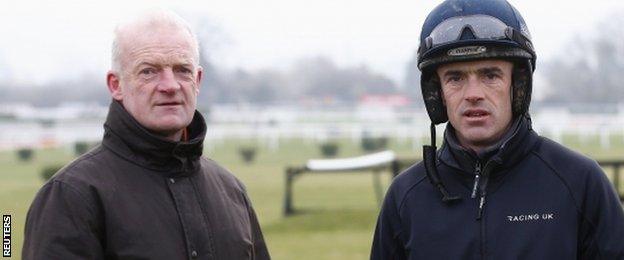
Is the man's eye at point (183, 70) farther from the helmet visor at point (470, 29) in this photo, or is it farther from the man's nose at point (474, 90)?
the man's nose at point (474, 90)

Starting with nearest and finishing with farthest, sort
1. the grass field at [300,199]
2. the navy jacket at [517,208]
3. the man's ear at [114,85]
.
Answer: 1. the navy jacket at [517,208]
2. the man's ear at [114,85]
3. the grass field at [300,199]

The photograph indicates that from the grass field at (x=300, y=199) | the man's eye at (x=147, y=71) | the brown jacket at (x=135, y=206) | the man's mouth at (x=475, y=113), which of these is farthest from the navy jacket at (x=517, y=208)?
the grass field at (x=300, y=199)

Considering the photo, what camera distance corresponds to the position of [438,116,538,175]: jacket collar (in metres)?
3.40

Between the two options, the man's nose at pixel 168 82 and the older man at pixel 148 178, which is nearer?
the older man at pixel 148 178

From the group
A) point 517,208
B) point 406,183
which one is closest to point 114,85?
point 406,183

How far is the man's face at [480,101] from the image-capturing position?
3443 mm

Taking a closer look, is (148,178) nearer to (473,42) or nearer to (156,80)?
(156,80)

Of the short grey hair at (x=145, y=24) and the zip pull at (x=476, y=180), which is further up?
the short grey hair at (x=145, y=24)

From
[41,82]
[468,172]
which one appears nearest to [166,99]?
[468,172]

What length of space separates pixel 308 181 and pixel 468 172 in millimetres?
17577

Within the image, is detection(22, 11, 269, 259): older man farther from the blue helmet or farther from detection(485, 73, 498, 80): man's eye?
detection(485, 73, 498, 80): man's eye

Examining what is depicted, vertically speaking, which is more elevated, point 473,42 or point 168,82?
point 473,42

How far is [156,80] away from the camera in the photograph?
364 cm

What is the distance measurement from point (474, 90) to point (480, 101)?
0.04m
